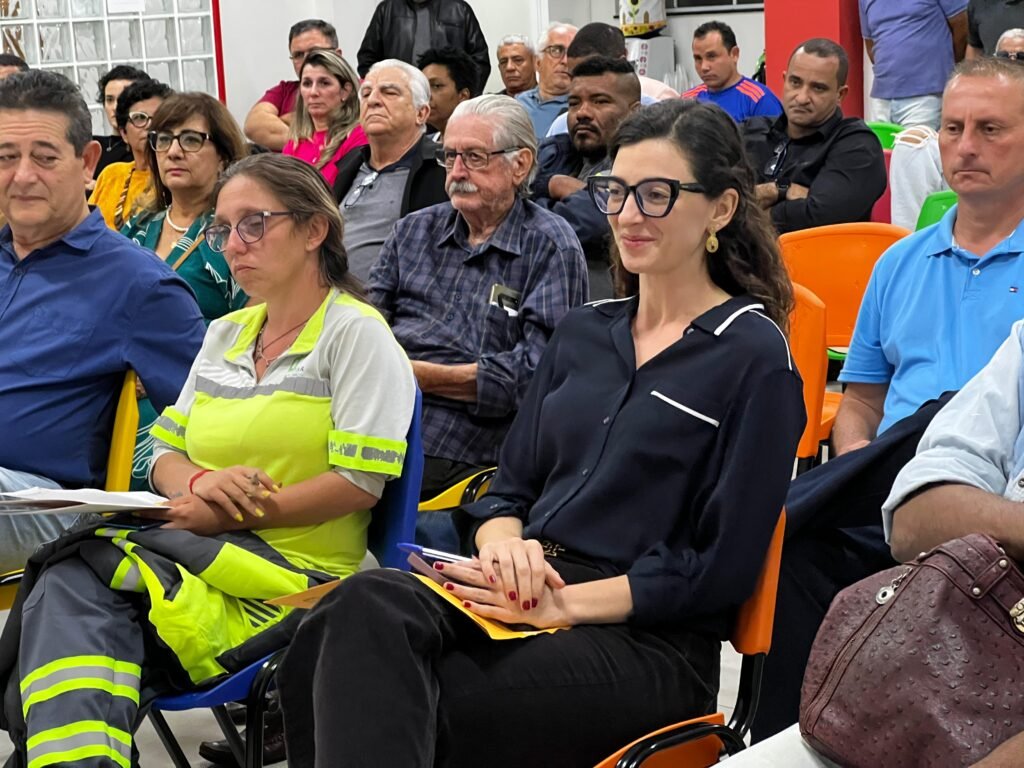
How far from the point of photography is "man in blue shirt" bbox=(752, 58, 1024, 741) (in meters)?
2.70

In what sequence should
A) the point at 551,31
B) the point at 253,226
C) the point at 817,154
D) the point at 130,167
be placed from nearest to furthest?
the point at 253,226 < the point at 130,167 < the point at 817,154 < the point at 551,31

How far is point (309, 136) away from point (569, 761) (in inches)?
164

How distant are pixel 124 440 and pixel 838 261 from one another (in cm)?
211

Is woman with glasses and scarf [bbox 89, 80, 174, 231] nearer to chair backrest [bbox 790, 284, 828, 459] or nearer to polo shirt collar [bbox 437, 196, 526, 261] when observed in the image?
polo shirt collar [bbox 437, 196, 526, 261]

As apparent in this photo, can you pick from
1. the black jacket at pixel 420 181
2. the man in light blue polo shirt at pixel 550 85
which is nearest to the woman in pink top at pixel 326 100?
the black jacket at pixel 420 181

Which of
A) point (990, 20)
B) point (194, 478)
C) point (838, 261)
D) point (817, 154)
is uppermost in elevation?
point (990, 20)

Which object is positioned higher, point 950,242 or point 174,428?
point 950,242

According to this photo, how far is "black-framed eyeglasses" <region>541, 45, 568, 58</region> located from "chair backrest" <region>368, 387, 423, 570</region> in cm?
531

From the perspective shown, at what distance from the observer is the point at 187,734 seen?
9.98 feet

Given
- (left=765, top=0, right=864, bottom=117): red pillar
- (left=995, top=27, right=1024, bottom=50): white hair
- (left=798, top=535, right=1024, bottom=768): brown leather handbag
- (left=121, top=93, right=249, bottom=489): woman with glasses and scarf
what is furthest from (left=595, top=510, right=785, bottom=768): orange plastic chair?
(left=765, top=0, right=864, bottom=117): red pillar

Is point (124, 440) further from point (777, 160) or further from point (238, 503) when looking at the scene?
point (777, 160)

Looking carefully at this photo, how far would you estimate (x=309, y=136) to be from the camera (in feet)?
18.3

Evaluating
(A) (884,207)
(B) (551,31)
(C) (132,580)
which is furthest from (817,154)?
(C) (132,580)

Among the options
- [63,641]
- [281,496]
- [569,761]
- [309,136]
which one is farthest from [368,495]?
[309,136]
